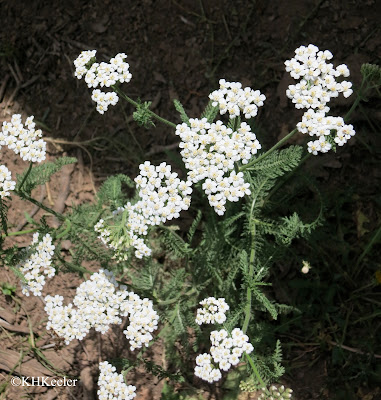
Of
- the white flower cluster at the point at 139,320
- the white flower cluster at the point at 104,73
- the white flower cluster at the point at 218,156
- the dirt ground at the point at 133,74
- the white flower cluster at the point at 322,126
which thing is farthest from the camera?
the dirt ground at the point at 133,74

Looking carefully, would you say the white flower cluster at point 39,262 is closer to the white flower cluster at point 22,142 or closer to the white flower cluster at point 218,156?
the white flower cluster at point 22,142

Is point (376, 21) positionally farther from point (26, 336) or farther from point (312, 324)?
point (26, 336)

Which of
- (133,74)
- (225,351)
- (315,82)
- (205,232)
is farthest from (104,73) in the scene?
(133,74)

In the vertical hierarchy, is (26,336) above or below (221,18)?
below

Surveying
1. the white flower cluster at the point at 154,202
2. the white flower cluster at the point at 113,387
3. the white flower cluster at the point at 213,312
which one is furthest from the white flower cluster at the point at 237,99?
the white flower cluster at the point at 113,387

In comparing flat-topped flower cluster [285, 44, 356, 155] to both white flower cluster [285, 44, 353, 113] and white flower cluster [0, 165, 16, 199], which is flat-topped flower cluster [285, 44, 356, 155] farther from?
white flower cluster [0, 165, 16, 199]

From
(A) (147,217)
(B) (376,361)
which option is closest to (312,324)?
(B) (376,361)

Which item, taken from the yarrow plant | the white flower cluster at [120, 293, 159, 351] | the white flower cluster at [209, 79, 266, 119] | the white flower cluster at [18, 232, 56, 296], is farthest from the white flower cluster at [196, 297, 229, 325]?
the white flower cluster at [209, 79, 266, 119]

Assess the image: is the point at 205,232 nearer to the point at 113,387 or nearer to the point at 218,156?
the point at 218,156
